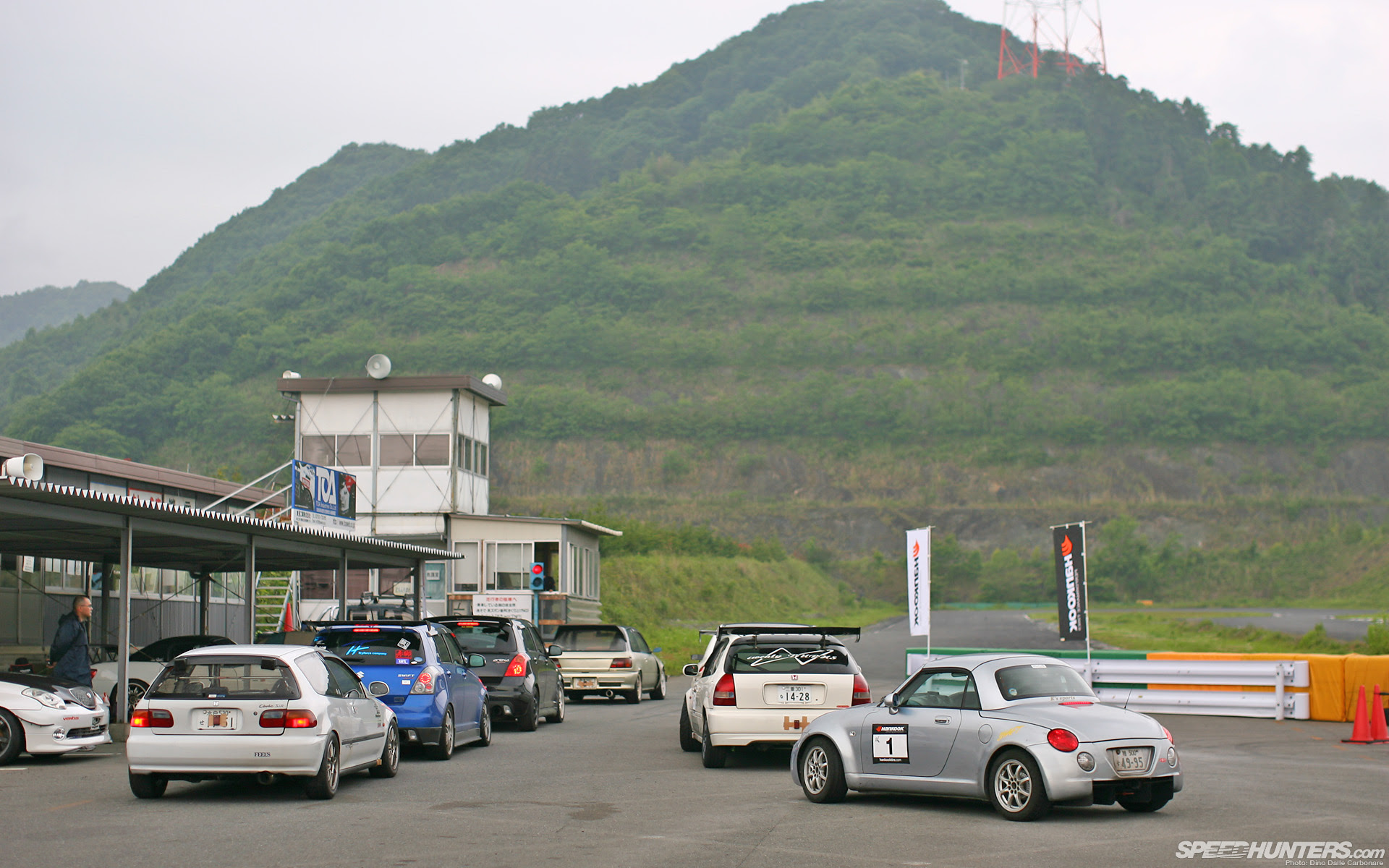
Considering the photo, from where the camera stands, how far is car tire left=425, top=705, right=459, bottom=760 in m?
15.1

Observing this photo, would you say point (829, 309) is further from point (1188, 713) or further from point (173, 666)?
point (173, 666)

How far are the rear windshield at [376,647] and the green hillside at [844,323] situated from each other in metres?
89.1

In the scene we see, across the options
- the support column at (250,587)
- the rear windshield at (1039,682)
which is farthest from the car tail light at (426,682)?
the rear windshield at (1039,682)

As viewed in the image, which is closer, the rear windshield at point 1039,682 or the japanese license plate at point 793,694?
the rear windshield at point 1039,682

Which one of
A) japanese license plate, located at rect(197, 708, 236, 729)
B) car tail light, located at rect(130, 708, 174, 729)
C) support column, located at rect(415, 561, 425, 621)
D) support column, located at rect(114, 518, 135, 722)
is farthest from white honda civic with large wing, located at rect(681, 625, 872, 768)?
support column, located at rect(415, 561, 425, 621)

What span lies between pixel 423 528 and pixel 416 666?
24658mm

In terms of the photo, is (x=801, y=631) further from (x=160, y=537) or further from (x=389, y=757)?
(x=160, y=537)

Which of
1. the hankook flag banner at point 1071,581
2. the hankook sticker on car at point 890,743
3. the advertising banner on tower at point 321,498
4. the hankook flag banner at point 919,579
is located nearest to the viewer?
the hankook sticker on car at point 890,743

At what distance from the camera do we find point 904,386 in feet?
445

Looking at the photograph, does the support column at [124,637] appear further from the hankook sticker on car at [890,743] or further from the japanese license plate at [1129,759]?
the japanese license plate at [1129,759]

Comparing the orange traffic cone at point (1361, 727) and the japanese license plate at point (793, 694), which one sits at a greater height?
the japanese license plate at point (793, 694)

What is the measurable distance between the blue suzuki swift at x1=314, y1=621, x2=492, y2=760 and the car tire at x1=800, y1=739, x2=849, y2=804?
197 inches

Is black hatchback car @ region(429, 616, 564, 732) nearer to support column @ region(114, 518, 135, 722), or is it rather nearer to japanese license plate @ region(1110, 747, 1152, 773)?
support column @ region(114, 518, 135, 722)

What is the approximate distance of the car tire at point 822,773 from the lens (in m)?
11.5
